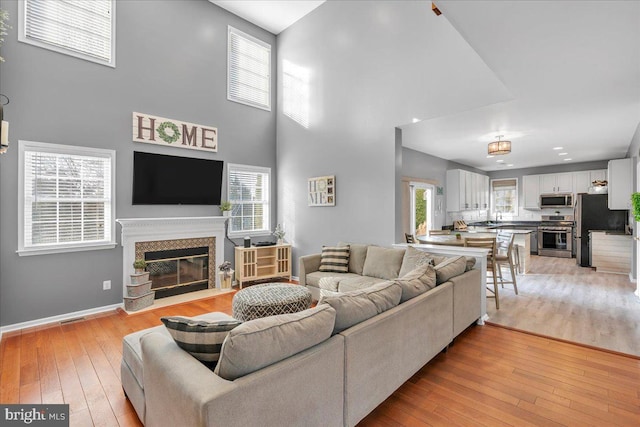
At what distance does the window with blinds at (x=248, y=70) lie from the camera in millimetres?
5586

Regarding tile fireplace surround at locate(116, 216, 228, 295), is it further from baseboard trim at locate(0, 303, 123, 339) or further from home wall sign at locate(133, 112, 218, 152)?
home wall sign at locate(133, 112, 218, 152)

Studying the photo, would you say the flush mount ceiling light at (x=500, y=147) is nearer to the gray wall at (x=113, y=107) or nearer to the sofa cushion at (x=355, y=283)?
the sofa cushion at (x=355, y=283)

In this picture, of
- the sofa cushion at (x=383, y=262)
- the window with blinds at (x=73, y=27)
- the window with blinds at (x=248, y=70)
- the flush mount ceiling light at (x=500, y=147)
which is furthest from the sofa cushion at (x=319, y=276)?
the window with blinds at (x=73, y=27)

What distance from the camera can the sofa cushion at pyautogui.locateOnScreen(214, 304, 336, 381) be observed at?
1.29 meters

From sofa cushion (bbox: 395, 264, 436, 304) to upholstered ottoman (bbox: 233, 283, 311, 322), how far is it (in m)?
1.09

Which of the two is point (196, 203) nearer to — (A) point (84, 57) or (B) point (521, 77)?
(A) point (84, 57)

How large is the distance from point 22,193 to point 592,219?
10401 mm

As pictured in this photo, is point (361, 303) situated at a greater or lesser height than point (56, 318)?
greater

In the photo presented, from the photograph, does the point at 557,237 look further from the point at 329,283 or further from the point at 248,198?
the point at 248,198

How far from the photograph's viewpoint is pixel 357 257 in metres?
4.46

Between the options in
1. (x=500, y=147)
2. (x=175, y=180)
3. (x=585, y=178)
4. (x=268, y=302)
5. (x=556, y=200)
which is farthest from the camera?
(x=556, y=200)

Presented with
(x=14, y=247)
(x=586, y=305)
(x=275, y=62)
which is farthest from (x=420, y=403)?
(x=275, y=62)

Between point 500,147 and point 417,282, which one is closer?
point 417,282

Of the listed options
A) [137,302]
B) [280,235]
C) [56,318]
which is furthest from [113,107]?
[280,235]
